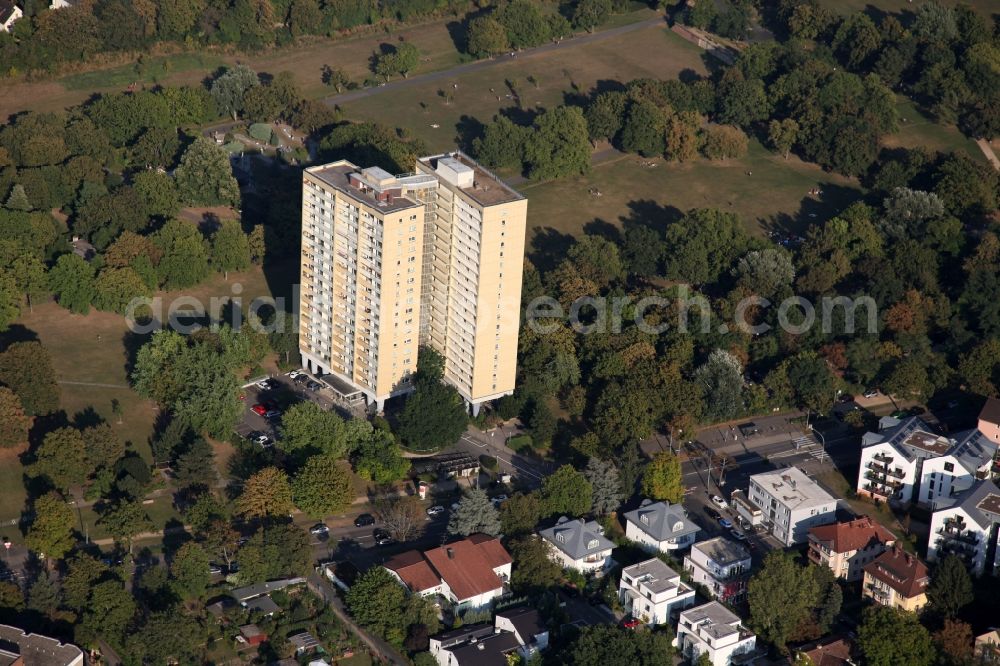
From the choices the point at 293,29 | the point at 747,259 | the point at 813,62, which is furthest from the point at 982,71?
the point at 293,29

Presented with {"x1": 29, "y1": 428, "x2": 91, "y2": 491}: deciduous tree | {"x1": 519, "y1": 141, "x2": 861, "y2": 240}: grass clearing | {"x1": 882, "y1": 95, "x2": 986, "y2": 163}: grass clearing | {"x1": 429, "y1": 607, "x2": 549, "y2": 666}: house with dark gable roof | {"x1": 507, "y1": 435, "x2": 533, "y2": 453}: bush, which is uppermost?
{"x1": 882, "y1": 95, "x2": 986, "y2": 163}: grass clearing

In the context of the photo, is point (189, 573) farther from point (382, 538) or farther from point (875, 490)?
point (875, 490)

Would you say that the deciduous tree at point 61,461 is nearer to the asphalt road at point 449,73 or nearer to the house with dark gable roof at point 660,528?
the house with dark gable roof at point 660,528

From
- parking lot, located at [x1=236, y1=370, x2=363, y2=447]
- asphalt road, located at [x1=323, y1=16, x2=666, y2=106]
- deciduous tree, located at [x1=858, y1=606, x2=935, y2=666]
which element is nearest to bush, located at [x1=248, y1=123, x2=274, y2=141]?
asphalt road, located at [x1=323, y1=16, x2=666, y2=106]

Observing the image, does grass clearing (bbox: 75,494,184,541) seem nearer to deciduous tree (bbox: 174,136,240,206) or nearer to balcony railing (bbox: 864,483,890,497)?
deciduous tree (bbox: 174,136,240,206)

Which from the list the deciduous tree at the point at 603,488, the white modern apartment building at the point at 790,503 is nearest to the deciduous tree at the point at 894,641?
the white modern apartment building at the point at 790,503

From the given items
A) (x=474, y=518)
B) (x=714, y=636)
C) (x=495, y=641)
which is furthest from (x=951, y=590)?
(x=474, y=518)
